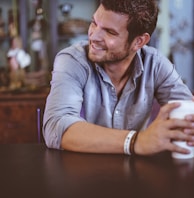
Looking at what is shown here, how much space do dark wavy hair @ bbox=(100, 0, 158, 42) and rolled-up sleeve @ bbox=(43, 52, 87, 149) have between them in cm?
20

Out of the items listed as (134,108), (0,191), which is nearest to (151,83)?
(134,108)

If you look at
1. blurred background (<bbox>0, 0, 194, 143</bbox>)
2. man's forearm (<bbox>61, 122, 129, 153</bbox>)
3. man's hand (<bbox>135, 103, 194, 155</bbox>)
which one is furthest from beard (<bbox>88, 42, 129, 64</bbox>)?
blurred background (<bbox>0, 0, 194, 143</bbox>)

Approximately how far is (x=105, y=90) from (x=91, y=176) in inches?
22.1

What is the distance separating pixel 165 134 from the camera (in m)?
1.02

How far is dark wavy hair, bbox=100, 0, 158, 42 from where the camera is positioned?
1313 millimetres

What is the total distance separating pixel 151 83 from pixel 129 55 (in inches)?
4.9

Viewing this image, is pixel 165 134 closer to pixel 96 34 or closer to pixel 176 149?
pixel 176 149

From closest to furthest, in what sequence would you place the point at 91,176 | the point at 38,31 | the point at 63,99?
the point at 91,176 < the point at 63,99 < the point at 38,31

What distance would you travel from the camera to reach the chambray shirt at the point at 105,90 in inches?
49.5

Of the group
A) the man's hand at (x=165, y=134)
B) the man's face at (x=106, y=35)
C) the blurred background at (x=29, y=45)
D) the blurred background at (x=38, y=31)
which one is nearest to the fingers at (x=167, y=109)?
the man's hand at (x=165, y=134)

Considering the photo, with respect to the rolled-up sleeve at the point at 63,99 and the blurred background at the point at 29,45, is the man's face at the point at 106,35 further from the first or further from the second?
the blurred background at the point at 29,45

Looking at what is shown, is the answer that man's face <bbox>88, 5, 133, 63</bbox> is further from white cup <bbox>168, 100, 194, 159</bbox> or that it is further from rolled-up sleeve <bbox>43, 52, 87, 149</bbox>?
white cup <bbox>168, 100, 194, 159</bbox>

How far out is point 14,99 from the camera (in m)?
3.02

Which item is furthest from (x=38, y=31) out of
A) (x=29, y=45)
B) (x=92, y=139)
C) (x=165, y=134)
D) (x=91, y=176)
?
(x=91, y=176)
